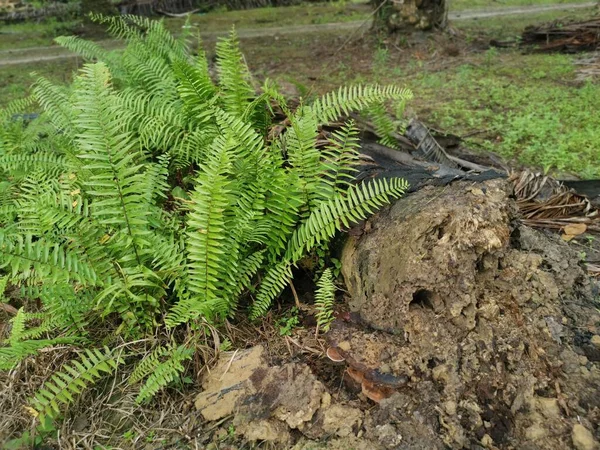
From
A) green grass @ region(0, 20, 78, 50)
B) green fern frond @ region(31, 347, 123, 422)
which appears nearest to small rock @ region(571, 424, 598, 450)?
green fern frond @ region(31, 347, 123, 422)

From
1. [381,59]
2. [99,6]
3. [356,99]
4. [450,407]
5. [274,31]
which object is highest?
[99,6]

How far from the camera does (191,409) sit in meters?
2.18

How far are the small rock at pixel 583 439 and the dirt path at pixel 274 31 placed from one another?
8.78m

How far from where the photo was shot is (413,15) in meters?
7.68

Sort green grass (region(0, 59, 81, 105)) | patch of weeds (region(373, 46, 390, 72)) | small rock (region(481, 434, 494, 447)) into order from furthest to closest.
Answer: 1. patch of weeds (region(373, 46, 390, 72))
2. green grass (region(0, 59, 81, 105))
3. small rock (region(481, 434, 494, 447))

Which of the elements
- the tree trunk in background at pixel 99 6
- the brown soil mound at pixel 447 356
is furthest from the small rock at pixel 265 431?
the tree trunk in background at pixel 99 6

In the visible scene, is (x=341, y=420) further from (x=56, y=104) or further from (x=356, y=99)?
(x=56, y=104)

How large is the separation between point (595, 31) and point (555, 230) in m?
5.65

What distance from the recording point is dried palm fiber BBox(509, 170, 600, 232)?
3.02m

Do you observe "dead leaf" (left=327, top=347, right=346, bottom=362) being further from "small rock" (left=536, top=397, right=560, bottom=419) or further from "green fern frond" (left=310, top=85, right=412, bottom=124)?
"green fern frond" (left=310, top=85, right=412, bottom=124)

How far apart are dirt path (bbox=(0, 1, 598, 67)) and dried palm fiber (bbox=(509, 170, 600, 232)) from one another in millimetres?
6856

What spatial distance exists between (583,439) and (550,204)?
1.88 meters

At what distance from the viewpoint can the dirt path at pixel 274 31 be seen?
29.9ft

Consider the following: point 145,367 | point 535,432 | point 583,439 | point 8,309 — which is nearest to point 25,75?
point 8,309
